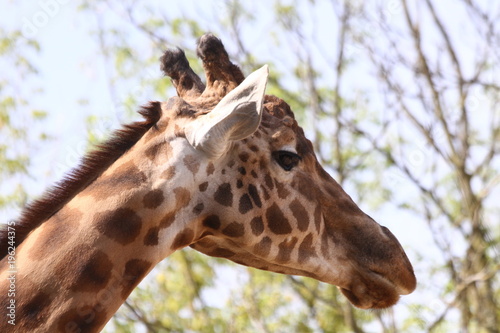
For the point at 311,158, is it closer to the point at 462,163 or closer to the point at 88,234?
the point at 88,234

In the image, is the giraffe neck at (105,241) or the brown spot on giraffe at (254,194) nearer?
the giraffe neck at (105,241)

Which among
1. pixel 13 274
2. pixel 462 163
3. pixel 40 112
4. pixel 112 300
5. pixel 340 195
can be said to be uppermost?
pixel 13 274

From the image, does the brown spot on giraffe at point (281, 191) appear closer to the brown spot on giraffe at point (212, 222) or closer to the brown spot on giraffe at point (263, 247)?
the brown spot on giraffe at point (263, 247)

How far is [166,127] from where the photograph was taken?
5449mm

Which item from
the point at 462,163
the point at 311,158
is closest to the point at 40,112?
the point at 462,163

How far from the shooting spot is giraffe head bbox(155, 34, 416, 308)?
17.0 ft

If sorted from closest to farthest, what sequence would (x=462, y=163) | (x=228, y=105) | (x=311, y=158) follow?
(x=228, y=105) → (x=311, y=158) → (x=462, y=163)

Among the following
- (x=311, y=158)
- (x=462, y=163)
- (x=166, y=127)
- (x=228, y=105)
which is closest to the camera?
(x=228, y=105)

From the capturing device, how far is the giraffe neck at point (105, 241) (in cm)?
464

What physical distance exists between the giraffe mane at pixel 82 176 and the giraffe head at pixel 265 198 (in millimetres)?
179

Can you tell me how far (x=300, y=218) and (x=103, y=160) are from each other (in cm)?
131

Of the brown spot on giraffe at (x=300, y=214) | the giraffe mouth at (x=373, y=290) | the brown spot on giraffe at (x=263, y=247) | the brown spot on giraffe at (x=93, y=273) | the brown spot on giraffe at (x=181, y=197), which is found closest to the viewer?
the brown spot on giraffe at (x=93, y=273)

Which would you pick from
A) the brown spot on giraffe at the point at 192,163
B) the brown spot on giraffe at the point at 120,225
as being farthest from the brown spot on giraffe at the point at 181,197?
the brown spot on giraffe at the point at 120,225

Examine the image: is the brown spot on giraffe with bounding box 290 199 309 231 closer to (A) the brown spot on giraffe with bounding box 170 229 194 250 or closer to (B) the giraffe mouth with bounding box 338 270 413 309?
(B) the giraffe mouth with bounding box 338 270 413 309
